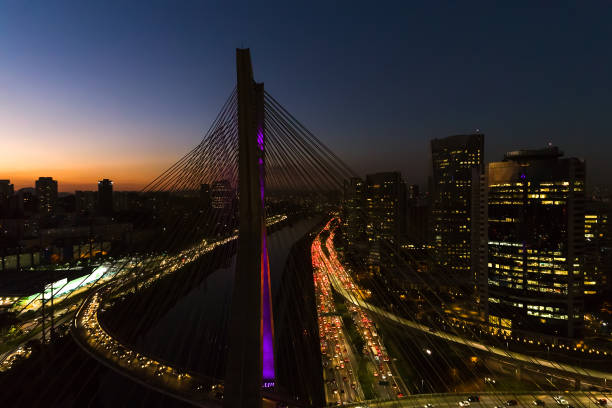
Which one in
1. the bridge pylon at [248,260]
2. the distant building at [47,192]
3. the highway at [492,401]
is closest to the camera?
the bridge pylon at [248,260]

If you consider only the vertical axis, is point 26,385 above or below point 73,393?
above

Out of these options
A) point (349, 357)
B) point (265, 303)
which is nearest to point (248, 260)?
point (265, 303)

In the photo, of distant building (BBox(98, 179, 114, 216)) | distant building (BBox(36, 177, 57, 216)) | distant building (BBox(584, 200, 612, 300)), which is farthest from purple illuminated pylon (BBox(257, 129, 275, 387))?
distant building (BBox(36, 177, 57, 216))

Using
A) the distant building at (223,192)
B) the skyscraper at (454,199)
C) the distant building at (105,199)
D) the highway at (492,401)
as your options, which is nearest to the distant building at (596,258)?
Answer: the skyscraper at (454,199)

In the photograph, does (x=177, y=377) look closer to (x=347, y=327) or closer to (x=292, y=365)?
(x=292, y=365)

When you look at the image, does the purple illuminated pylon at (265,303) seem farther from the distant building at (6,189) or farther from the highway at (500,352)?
the distant building at (6,189)

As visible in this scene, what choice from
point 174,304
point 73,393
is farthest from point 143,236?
point 73,393
